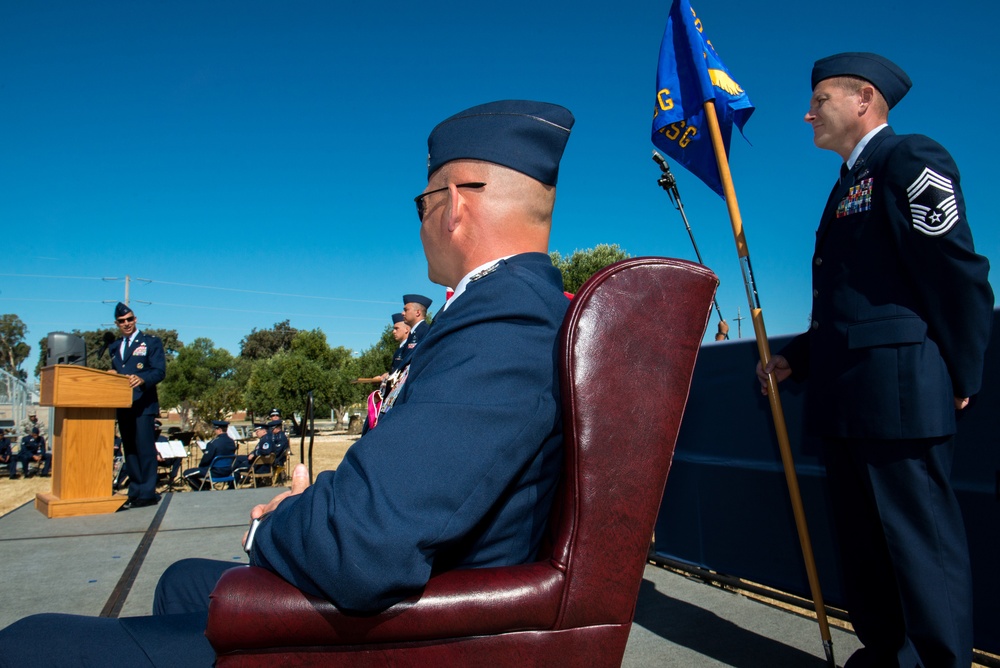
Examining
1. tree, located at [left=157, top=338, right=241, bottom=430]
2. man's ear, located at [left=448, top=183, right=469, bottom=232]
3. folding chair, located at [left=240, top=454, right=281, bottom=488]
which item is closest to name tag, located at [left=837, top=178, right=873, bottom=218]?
man's ear, located at [left=448, top=183, right=469, bottom=232]

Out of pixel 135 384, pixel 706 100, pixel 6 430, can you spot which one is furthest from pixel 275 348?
pixel 706 100

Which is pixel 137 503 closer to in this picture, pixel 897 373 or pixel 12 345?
pixel 897 373

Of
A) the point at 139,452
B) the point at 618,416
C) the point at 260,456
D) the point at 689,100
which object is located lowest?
the point at 260,456

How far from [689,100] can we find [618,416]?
2.10m

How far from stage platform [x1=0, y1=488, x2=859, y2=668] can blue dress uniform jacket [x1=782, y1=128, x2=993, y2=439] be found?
100cm

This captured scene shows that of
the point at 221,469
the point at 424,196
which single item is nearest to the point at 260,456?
the point at 221,469

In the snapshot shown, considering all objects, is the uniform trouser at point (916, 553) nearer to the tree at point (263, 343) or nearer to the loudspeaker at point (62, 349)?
the loudspeaker at point (62, 349)

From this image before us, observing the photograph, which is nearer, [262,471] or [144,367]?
[144,367]

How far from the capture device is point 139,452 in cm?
616

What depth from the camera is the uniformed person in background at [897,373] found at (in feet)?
5.81

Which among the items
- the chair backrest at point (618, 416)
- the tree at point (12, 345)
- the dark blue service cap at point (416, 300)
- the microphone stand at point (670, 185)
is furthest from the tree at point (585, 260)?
the tree at point (12, 345)

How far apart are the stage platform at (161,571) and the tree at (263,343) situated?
6965 cm

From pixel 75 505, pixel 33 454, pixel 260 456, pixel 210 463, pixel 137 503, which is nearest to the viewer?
pixel 75 505

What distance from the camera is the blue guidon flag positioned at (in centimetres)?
271
